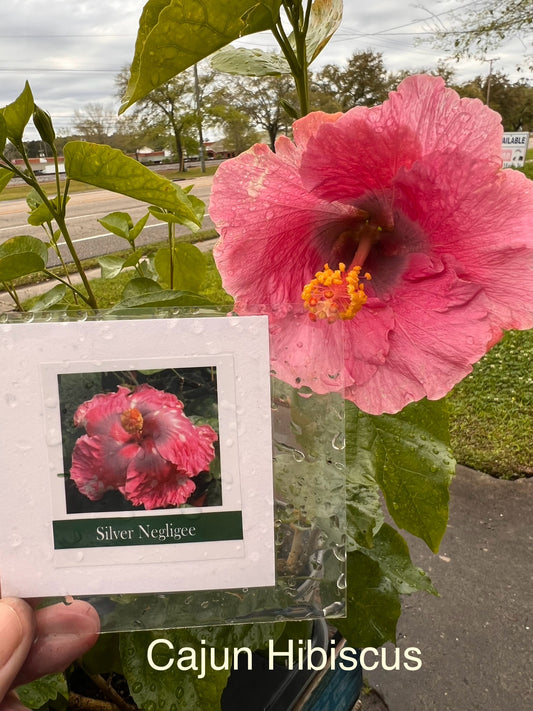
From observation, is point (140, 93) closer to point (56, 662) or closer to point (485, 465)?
point (56, 662)

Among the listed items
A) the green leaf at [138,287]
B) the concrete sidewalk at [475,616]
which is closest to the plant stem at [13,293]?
the green leaf at [138,287]

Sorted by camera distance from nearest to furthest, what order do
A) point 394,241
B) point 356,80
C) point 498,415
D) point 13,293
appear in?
point 394,241
point 13,293
point 498,415
point 356,80

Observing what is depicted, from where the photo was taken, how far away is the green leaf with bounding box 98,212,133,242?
0.93 m

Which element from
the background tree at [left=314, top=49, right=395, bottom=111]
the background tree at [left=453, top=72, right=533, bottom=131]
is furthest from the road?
the background tree at [left=453, top=72, right=533, bottom=131]

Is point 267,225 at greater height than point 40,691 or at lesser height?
greater

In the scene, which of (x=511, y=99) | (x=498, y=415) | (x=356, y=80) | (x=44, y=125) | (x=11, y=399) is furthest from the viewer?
(x=511, y=99)

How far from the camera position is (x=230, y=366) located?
424mm

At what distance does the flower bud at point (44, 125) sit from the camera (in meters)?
0.63

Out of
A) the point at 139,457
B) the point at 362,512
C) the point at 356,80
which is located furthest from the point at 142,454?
the point at 356,80

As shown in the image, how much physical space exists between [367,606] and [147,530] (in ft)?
1.23

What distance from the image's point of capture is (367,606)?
699mm

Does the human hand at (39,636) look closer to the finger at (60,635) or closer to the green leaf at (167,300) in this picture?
the finger at (60,635)

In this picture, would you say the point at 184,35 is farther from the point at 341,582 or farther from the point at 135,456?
the point at 341,582

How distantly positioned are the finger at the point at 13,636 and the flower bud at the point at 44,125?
1.51 ft
